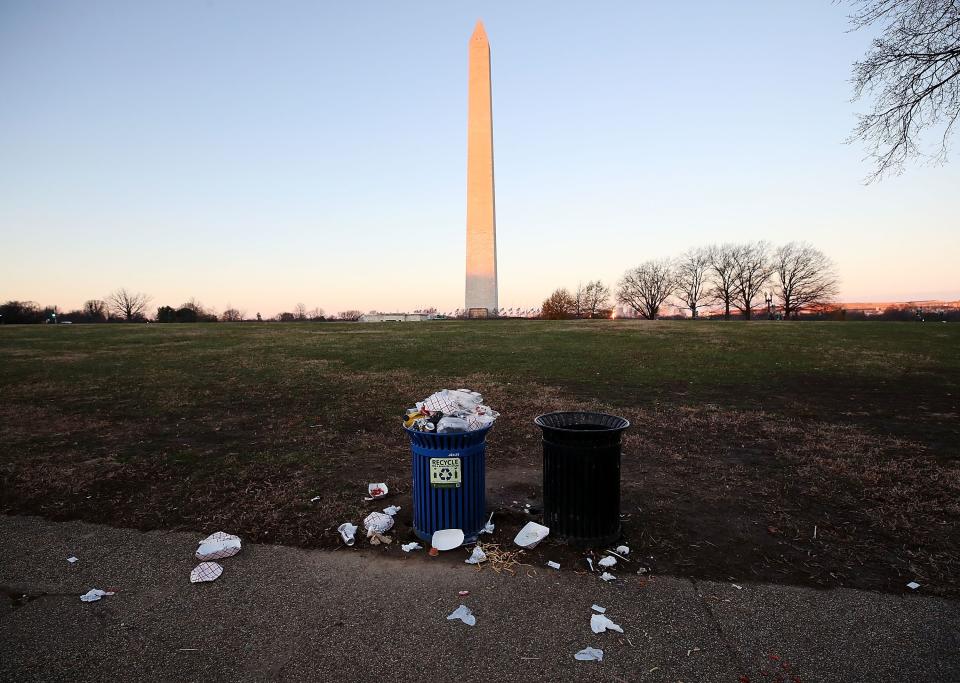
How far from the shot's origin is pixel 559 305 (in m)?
72.6

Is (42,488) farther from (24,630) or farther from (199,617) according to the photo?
(199,617)

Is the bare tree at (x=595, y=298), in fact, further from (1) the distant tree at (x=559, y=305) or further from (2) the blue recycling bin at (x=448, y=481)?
(2) the blue recycling bin at (x=448, y=481)

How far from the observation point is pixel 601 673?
9.00ft

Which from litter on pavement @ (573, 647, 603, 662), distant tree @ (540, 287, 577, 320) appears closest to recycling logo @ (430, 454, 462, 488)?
litter on pavement @ (573, 647, 603, 662)

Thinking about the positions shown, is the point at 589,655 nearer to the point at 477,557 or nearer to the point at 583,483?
the point at 477,557

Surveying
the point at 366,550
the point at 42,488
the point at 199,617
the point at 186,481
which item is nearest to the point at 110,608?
the point at 199,617

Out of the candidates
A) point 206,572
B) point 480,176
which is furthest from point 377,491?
point 480,176

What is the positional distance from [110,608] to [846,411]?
11.3m

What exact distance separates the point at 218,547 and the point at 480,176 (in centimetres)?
4062

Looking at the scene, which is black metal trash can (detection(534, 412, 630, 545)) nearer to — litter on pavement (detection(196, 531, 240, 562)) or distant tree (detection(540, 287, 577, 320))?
litter on pavement (detection(196, 531, 240, 562))

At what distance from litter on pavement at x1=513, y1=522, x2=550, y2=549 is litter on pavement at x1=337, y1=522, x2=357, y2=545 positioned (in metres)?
1.36

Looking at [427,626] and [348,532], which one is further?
[348,532]

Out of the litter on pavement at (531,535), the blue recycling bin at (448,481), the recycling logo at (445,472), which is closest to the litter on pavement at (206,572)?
the blue recycling bin at (448,481)

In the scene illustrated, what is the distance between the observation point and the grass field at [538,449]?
439cm
